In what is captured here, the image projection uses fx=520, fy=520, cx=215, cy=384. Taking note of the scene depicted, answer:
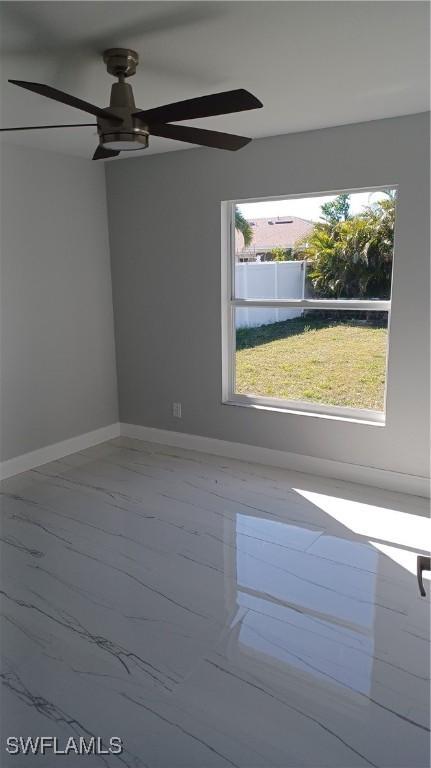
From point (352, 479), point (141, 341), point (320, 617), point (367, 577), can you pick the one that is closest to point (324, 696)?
point (320, 617)

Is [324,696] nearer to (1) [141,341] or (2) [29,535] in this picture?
(2) [29,535]

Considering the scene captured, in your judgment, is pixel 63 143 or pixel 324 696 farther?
pixel 63 143

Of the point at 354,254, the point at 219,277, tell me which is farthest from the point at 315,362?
the point at 219,277

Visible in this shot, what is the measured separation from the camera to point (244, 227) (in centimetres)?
383

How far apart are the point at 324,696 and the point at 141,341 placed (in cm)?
311

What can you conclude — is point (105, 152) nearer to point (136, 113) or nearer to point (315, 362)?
point (136, 113)

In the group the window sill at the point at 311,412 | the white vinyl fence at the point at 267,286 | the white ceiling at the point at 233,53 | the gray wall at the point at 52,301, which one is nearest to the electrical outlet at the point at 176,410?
the window sill at the point at 311,412

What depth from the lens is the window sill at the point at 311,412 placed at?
3.49 m

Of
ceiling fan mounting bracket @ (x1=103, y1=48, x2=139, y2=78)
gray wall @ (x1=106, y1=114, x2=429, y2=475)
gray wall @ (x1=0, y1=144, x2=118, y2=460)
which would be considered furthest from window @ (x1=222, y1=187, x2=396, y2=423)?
ceiling fan mounting bracket @ (x1=103, y1=48, x2=139, y2=78)

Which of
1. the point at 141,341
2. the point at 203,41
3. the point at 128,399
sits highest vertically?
the point at 203,41

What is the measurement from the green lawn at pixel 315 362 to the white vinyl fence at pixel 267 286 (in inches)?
2.5

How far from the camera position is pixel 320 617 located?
2.20 meters

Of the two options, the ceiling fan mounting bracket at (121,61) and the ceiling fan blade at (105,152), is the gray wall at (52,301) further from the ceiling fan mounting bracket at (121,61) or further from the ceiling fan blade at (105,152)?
the ceiling fan mounting bracket at (121,61)

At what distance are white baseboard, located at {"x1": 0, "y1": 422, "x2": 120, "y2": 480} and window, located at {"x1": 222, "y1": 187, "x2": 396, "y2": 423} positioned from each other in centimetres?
117
